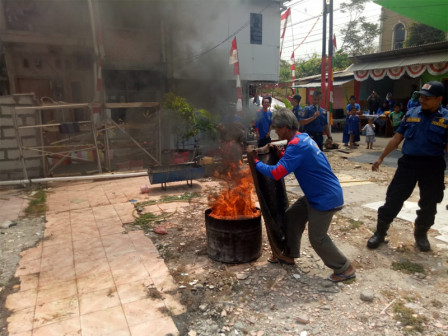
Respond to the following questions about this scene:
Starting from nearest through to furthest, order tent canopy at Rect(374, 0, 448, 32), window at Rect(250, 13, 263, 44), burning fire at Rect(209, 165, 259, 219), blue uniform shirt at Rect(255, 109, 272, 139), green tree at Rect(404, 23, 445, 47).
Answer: burning fire at Rect(209, 165, 259, 219) < blue uniform shirt at Rect(255, 109, 272, 139) < tent canopy at Rect(374, 0, 448, 32) < window at Rect(250, 13, 263, 44) < green tree at Rect(404, 23, 445, 47)

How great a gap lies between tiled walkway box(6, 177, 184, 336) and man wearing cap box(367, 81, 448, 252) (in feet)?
9.15

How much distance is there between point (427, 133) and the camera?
12.5 ft

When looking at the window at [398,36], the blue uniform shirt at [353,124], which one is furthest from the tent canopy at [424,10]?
the window at [398,36]

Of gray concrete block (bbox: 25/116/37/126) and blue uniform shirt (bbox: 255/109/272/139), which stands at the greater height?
gray concrete block (bbox: 25/116/37/126)

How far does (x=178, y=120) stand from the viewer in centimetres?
948

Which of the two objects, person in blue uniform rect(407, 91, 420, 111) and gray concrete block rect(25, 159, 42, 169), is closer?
person in blue uniform rect(407, 91, 420, 111)

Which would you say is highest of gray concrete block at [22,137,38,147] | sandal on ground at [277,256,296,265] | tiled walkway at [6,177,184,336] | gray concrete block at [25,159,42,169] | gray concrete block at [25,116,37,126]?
gray concrete block at [25,116,37,126]

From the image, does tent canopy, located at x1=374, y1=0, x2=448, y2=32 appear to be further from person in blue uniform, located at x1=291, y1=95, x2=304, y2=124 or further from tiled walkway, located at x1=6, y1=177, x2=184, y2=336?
tiled walkway, located at x1=6, y1=177, x2=184, y2=336

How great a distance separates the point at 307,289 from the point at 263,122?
558 cm

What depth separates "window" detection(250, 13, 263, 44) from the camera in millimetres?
13969

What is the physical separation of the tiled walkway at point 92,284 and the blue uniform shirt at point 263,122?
4235 mm

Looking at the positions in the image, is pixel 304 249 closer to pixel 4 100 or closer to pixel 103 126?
pixel 103 126

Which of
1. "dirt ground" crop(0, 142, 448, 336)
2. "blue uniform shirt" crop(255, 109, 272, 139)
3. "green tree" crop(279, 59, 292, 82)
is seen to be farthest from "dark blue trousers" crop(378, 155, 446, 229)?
"green tree" crop(279, 59, 292, 82)

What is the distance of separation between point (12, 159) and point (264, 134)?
6.04m
